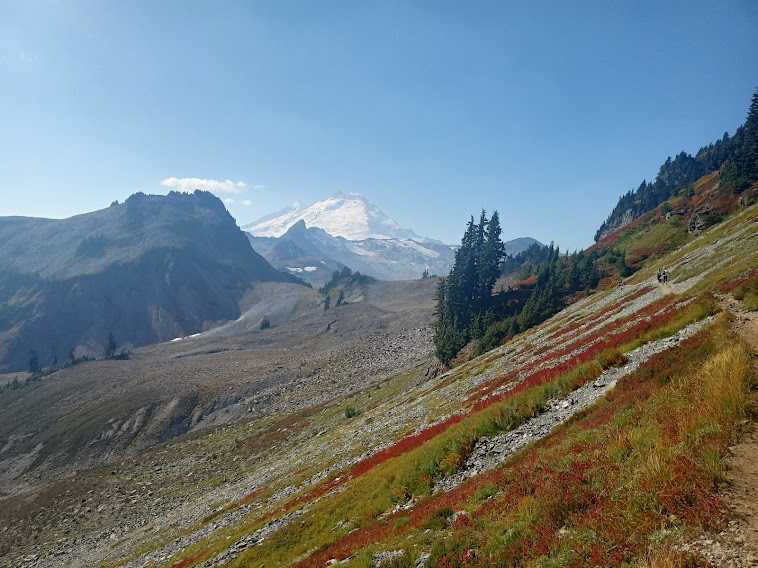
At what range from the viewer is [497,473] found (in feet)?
46.3

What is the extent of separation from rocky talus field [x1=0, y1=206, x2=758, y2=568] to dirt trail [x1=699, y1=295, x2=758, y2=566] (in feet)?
0.12

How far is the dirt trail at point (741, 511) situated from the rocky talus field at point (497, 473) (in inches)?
1.4

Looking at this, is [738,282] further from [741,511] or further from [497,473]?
[741,511]

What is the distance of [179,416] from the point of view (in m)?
92.4

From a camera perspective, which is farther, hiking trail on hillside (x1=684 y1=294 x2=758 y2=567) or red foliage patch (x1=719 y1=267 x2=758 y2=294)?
red foliage patch (x1=719 y1=267 x2=758 y2=294)

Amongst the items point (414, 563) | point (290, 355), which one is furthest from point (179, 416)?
point (414, 563)

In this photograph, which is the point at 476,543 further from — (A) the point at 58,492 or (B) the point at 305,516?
(A) the point at 58,492

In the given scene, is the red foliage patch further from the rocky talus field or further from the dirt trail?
the dirt trail

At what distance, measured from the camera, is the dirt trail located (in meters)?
6.02

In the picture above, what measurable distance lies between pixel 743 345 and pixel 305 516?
72.8 ft

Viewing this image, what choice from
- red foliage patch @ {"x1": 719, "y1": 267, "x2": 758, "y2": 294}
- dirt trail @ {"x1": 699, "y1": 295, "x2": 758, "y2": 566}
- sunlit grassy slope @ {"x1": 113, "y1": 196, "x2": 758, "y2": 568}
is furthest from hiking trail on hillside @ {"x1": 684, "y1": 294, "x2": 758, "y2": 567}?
red foliage patch @ {"x1": 719, "y1": 267, "x2": 758, "y2": 294}

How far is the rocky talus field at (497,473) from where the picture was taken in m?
7.89

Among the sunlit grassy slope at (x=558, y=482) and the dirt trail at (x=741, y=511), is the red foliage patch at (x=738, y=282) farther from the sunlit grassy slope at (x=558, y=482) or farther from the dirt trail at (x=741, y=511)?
the dirt trail at (x=741, y=511)

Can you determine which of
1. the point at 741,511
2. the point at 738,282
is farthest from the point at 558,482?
the point at 738,282
